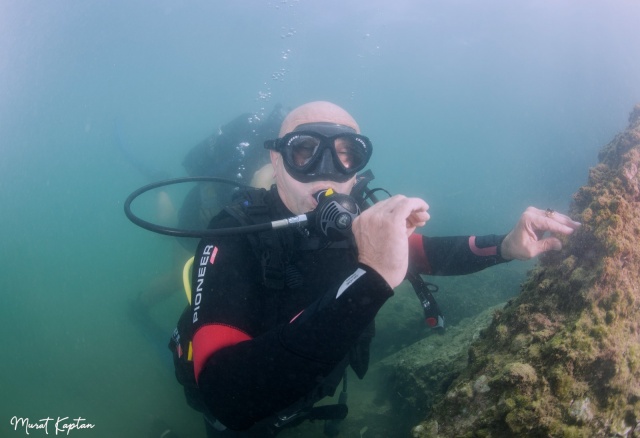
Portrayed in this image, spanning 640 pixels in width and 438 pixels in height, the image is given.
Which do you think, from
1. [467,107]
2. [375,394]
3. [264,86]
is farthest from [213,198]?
[467,107]

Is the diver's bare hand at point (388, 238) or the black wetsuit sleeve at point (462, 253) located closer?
the diver's bare hand at point (388, 238)

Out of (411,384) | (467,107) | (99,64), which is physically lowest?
(411,384)

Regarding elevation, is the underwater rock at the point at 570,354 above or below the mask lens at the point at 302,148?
below

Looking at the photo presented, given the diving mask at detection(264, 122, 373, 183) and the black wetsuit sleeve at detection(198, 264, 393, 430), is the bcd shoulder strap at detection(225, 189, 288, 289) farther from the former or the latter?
the black wetsuit sleeve at detection(198, 264, 393, 430)

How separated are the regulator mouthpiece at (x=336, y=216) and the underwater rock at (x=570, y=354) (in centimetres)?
113

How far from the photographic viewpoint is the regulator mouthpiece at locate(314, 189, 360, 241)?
2.19 m

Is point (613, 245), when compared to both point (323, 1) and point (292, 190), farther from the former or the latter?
point (323, 1)

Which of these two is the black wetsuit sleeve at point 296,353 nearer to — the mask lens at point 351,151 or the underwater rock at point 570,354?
the underwater rock at point 570,354

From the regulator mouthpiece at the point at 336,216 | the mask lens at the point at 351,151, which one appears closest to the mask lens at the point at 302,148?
the mask lens at the point at 351,151

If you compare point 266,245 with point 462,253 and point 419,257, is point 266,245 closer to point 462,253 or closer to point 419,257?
point 419,257

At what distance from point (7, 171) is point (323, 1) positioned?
120m

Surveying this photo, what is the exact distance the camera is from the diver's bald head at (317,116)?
3.36 m

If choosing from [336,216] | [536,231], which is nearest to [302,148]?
[336,216]

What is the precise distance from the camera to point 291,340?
1.60 m
